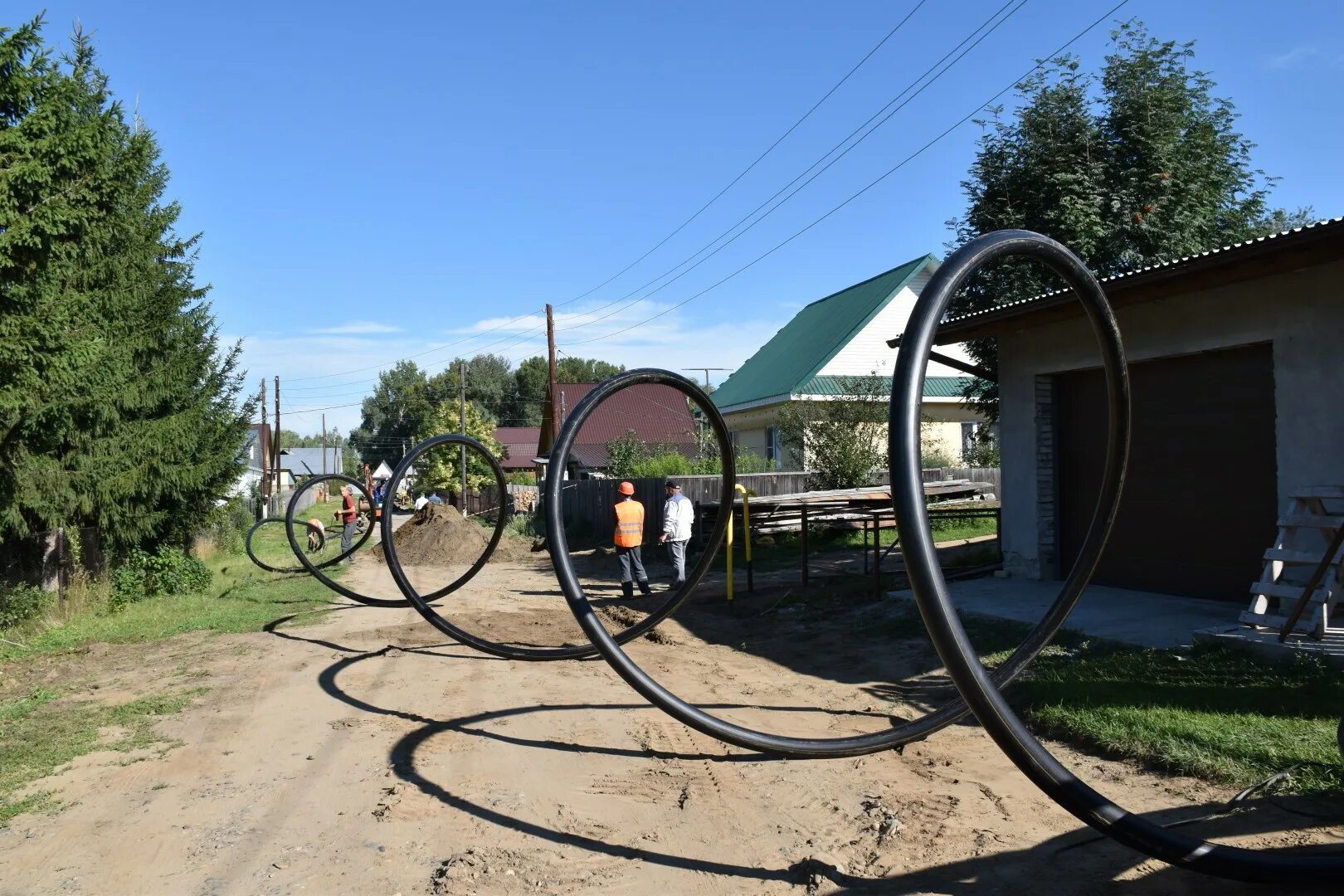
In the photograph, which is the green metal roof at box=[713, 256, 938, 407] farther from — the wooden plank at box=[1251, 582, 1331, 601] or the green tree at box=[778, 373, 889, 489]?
the wooden plank at box=[1251, 582, 1331, 601]

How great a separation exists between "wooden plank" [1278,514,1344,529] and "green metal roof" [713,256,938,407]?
2109cm

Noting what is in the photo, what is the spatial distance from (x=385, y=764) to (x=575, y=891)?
8.80 feet

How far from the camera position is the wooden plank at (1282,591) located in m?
7.66

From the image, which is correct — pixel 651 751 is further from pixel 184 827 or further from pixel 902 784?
pixel 184 827

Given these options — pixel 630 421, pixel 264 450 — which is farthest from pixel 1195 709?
pixel 264 450

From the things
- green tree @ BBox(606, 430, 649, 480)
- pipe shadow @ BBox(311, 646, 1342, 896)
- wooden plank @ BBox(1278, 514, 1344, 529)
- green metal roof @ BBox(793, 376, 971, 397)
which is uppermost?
green metal roof @ BBox(793, 376, 971, 397)

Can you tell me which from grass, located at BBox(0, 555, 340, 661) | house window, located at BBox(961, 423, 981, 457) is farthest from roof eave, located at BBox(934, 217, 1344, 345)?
house window, located at BBox(961, 423, 981, 457)

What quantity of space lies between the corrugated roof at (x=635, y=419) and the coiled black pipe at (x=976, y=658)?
1655 inches

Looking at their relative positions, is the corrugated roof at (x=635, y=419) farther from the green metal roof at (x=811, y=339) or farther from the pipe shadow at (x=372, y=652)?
the pipe shadow at (x=372, y=652)

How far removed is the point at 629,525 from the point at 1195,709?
9421 mm

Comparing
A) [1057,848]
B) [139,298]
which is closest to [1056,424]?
[1057,848]

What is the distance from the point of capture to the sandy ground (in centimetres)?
473

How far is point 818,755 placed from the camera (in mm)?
5695

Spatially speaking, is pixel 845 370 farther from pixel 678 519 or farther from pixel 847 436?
pixel 678 519
